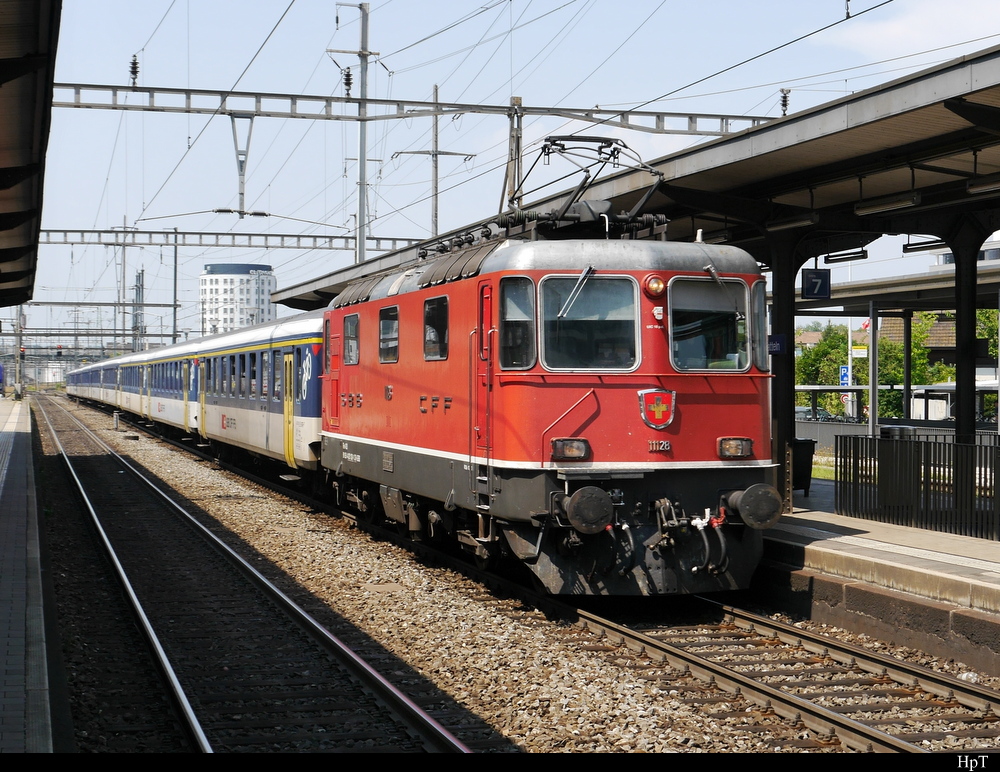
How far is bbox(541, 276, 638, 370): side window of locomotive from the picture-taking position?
377 inches

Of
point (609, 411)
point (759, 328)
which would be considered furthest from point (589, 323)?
point (759, 328)

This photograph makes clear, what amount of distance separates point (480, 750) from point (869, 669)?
3367mm

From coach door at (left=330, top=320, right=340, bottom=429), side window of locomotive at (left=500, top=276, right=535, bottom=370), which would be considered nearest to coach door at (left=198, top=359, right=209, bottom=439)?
coach door at (left=330, top=320, right=340, bottom=429)

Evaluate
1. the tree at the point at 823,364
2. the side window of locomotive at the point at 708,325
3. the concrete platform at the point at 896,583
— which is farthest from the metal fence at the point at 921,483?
the tree at the point at 823,364

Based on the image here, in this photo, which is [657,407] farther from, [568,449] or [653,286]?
[653,286]

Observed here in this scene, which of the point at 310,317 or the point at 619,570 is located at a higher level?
the point at 310,317

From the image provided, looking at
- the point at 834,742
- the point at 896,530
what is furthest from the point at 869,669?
the point at 896,530

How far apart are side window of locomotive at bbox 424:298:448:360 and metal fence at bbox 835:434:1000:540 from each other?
5.69 meters

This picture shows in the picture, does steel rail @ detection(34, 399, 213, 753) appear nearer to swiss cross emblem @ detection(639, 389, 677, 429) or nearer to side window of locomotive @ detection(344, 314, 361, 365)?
side window of locomotive @ detection(344, 314, 361, 365)

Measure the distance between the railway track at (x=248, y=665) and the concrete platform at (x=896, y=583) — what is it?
4293 mm

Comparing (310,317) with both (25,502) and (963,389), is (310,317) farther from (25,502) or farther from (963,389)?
(963,389)

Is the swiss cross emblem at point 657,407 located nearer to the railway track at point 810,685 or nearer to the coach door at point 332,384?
the railway track at point 810,685

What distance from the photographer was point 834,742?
21.5 feet

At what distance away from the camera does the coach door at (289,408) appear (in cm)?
1897
